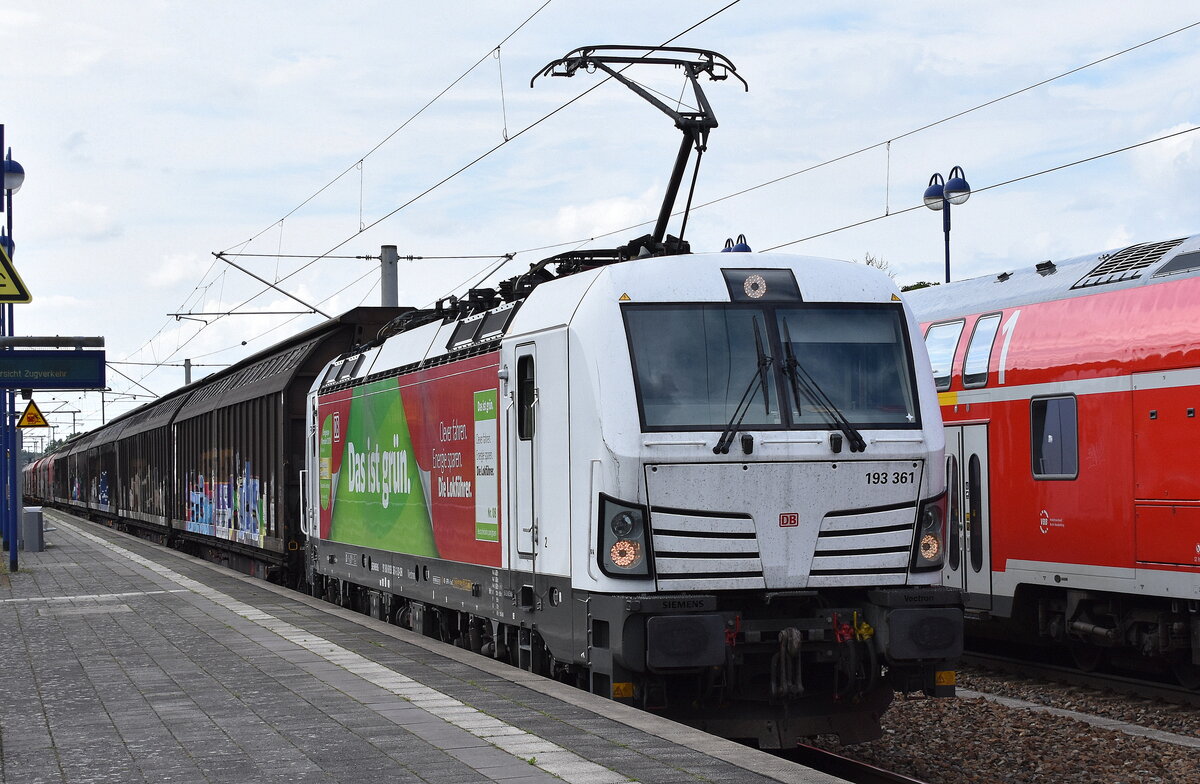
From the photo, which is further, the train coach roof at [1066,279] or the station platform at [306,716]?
the train coach roof at [1066,279]

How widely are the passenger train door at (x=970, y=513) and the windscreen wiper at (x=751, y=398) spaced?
479 cm

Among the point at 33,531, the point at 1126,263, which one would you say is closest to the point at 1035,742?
the point at 1126,263

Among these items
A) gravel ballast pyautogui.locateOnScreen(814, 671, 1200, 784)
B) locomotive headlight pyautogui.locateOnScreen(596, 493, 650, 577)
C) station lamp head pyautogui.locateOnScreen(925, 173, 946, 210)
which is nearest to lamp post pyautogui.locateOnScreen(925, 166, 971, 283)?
station lamp head pyautogui.locateOnScreen(925, 173, 946, 210)

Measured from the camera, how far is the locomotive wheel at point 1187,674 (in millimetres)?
11695

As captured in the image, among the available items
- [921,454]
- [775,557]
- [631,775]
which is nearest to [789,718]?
[775,557]

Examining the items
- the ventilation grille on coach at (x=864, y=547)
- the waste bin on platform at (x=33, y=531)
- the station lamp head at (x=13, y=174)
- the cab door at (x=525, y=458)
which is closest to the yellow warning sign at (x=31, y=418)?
the waste bin on platform at (x=33, y=531)

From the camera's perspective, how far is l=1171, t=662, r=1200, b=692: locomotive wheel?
1170cm

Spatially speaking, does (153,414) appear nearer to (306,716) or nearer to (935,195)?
(935,195)

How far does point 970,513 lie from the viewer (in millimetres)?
13227

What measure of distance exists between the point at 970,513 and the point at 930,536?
178 inches

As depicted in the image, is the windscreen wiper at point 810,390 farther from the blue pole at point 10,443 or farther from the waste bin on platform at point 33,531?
the waste bin on platform at point 33,531

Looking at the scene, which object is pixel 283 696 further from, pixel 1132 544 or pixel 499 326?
pixel 1132 544

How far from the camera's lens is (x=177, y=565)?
981 inches

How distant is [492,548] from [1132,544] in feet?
16.2
